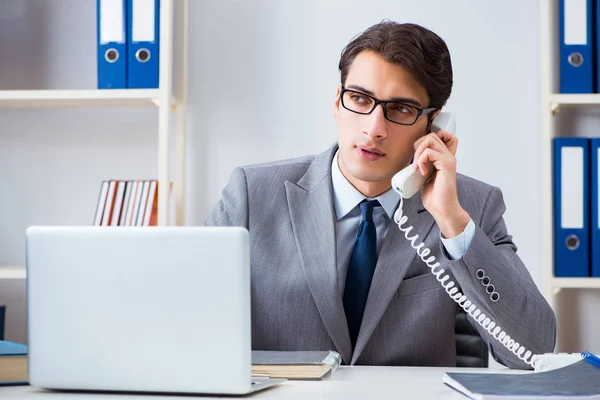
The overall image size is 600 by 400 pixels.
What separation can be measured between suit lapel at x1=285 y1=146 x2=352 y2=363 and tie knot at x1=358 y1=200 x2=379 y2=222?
7 centimetres

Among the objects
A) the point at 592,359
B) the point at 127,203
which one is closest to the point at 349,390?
the point at 592,359

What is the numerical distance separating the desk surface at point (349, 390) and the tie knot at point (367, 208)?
510 mm

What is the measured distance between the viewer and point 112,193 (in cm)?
258

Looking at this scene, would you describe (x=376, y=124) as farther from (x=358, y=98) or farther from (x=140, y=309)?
(x=140, y=309)

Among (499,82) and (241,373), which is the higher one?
(499,82)

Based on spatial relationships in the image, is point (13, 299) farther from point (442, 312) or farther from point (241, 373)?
point (241, 373)

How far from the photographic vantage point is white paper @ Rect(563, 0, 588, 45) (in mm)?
2408

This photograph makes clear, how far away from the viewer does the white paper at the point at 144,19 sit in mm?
2486

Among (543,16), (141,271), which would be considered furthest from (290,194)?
(543,16)

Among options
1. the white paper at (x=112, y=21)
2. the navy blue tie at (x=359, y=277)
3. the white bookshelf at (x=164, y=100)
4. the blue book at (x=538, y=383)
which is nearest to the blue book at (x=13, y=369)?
the blue book at (x=538, y=383)

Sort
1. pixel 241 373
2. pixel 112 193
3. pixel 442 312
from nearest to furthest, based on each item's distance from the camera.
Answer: pixel 241 373 < pixel 442 312 < pixel 112 193

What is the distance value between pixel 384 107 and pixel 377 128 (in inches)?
2.2

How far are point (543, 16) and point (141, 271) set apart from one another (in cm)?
189

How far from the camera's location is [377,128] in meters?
1.68
